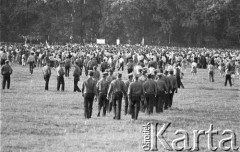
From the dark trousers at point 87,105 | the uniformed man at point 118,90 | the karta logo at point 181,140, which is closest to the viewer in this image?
the karta logo at point 181,140

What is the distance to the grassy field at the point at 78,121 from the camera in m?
16.2

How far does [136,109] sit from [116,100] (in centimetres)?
78

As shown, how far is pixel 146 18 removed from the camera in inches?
3647

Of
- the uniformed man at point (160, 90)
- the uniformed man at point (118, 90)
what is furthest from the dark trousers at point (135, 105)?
the uniformed man at point (160, 90)

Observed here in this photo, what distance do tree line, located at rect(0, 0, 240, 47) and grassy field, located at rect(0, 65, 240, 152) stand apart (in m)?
55.5

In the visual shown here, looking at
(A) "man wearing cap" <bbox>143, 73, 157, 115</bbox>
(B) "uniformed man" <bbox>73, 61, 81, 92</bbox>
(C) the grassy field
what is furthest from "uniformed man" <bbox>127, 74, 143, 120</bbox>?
(B) "uniformed man" <bbox>73, 61, 81, 92</bbox>

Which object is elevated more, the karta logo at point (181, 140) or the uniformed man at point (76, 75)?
the uniformed man at point (76, 75)

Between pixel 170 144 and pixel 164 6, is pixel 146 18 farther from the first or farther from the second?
pixel 170 144

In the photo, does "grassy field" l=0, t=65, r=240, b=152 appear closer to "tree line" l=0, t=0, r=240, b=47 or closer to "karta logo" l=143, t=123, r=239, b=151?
"karta logo" l=143, t=123, r=239, b=151

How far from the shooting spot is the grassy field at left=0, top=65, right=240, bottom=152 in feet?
53.0

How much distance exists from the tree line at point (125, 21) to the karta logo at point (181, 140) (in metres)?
67.1

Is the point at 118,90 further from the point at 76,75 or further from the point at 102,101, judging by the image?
the point at 76,75

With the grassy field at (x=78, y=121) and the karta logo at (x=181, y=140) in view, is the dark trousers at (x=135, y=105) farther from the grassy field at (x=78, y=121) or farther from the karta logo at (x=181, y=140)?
the karta logo at (x=181, y=140)

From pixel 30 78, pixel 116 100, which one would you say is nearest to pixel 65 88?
pixel 30 78
